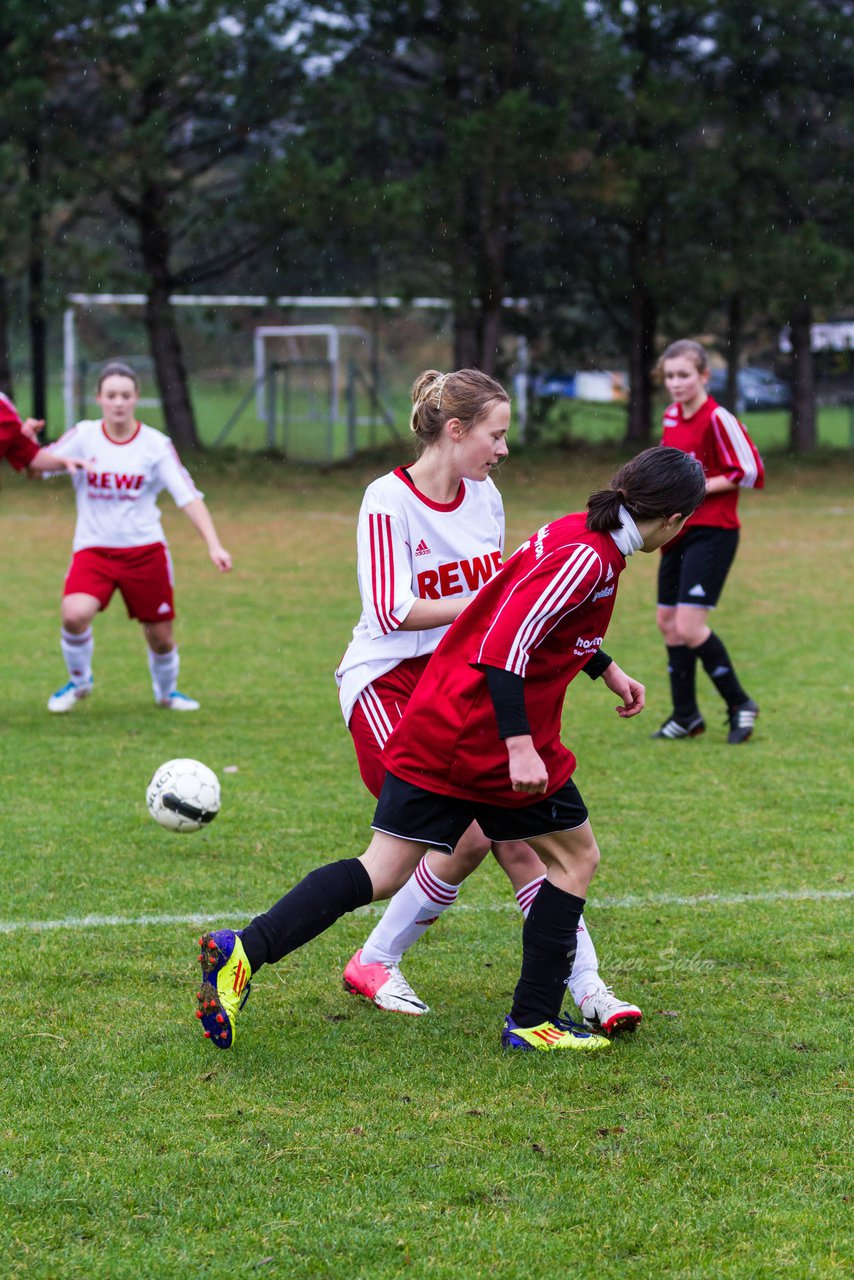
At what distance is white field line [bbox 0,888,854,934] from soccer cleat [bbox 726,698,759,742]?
2369 mm

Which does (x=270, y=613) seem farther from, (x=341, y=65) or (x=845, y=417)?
(x=845, y=417)

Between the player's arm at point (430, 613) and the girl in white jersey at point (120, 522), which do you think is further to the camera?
the girl in white jersey at point (120, 522)

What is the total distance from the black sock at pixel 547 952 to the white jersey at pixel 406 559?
29.3 inches

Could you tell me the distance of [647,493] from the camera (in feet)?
11.4

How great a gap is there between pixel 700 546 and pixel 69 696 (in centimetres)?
350

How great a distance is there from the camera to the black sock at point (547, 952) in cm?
370

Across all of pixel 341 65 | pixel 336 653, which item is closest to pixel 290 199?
pixel 341 65

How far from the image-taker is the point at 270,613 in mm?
11734

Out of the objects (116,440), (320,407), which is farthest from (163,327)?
(116,440)

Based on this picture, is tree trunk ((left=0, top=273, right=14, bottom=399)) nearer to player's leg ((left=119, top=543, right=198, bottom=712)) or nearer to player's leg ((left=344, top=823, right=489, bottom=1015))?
player's leg ((left=119, top=543, right=198, bottom=712))

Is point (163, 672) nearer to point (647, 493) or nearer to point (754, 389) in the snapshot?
point (647, 493)

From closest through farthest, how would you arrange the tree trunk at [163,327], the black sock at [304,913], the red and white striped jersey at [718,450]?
the black sock at [304,913], the red and white striped jersey at [718,450], the tree trunk at [163,327]

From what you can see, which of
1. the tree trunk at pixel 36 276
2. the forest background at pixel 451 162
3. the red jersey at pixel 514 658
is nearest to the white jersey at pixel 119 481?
the red jersey at pixel 514 658

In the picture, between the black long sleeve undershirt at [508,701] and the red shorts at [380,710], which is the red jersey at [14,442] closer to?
the red shorts at [380,710]
